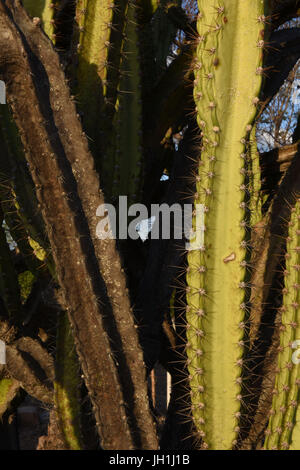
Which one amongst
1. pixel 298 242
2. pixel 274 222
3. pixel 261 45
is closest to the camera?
pixel 261 45

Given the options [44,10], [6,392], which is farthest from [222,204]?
[6,392]

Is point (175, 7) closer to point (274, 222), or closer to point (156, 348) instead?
point (274, 222)

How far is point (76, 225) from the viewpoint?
5.52 feet

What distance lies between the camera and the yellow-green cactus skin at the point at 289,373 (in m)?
1.88

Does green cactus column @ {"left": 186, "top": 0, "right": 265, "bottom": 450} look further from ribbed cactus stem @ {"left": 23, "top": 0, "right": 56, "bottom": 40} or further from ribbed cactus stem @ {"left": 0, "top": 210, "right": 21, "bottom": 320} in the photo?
ribbed cactus stem @ {"left": 0, "top": 210, "right": 21, "bottom": 320}

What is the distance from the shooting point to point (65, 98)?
1733 mm

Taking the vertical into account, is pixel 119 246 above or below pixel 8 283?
above

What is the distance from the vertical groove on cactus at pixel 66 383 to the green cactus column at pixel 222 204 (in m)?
0.53

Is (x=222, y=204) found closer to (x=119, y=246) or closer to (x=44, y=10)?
(x=119, y=246)

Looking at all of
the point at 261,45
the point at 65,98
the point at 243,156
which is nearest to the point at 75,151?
the point at 65,98

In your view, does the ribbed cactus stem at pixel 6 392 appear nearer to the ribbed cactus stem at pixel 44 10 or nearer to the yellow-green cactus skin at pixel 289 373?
the yellow-green cactus skin at pixel 289 373

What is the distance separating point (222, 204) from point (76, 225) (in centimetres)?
51

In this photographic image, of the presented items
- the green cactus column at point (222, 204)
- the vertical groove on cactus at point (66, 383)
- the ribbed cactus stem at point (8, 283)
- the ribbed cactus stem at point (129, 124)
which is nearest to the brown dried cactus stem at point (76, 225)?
the green cactus column at point (222, 204)

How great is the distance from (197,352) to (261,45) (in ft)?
3.51
